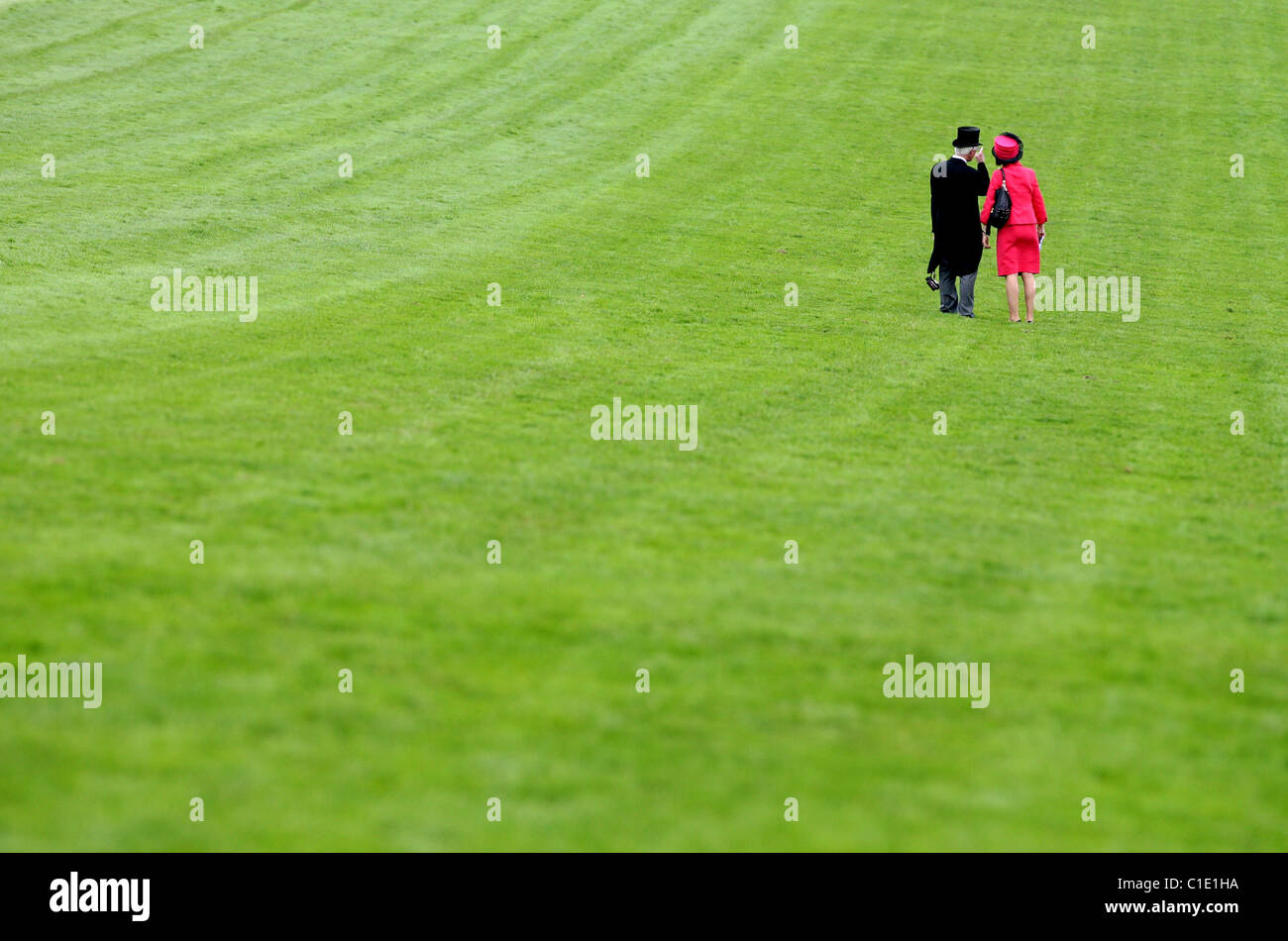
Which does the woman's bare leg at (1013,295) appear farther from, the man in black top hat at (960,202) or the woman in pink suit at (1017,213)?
the man in black top hat at (960,202)

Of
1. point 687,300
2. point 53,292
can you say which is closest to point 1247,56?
point 687,300

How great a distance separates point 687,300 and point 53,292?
9279mm

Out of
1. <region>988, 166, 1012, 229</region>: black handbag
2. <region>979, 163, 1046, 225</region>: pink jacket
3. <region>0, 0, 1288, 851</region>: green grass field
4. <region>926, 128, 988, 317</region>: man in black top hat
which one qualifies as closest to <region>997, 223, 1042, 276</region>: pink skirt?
<region>979, 163, 1046, 225</region>: pink jacket

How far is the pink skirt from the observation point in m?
20.8

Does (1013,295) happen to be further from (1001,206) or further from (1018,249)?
(1001,206)

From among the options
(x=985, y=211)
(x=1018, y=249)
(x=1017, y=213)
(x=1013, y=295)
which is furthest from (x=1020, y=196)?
(x=1013, y=295)

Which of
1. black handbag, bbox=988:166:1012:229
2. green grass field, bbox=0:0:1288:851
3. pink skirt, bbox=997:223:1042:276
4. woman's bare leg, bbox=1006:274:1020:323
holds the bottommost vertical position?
green grass field, bbox=0:0:1288:851

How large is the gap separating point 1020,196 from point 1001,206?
1.21ft

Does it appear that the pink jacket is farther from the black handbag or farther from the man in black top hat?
the man in black top hat

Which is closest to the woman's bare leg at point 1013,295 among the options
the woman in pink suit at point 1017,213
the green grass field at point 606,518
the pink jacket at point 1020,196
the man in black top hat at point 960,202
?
the woman in pink suit at point 1017,213

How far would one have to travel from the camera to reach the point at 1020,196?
67.5ft

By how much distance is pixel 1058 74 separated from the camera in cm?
4450

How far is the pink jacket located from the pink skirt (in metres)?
0.12

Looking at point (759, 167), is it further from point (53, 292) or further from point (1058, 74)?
Answer: point (53, 292)
